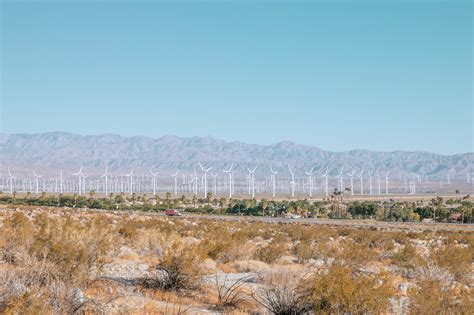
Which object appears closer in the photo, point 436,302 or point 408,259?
point 436,302

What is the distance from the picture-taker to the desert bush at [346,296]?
12.6 metres

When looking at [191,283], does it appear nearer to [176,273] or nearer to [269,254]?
[176,273]

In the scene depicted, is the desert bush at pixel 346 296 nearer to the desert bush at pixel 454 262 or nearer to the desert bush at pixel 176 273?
the desert bush at pixel 176 273

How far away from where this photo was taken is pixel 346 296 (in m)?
12.6

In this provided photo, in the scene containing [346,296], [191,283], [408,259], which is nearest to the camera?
[346,296]

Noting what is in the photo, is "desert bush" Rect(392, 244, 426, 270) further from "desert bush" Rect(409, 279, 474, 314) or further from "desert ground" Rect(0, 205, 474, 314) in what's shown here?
"desert bush" Rect(409, 279, 474, 314)

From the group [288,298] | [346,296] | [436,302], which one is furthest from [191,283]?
[436,302]

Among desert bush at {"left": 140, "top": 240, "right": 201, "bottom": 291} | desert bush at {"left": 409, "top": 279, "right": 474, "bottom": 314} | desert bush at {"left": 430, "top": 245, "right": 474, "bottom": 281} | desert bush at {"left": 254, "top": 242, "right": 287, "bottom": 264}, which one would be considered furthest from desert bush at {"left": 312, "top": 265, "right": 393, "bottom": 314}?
desert bush at {"left": 254, "top": 242, "right": 287, "bottom": 264}

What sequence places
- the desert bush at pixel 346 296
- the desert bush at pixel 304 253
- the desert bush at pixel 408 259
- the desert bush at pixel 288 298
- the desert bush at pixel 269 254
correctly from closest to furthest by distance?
the desert bush at pixel 346 296 < the desert bush at pixel 288 298 < the desert bush at pixel 408 259 < the desert bush at pixel 269 254 < the desert bush at pixel 304 253

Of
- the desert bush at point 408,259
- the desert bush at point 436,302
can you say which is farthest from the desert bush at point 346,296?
the desert bush at point 408,259

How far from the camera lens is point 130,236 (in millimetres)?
31172

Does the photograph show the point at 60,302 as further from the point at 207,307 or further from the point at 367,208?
the point at 367,208

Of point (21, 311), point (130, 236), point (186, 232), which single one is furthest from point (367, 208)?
point (21, 311)

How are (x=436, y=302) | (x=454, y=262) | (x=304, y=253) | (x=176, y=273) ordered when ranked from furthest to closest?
(x=304, y=253) → (x=454, y=262) → (x=176, y=273) → (x=436, y=302)
